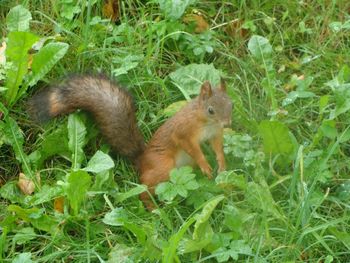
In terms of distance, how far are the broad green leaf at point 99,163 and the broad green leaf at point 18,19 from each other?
81 cm

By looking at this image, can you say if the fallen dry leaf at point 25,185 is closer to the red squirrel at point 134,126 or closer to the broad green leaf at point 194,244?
the red squirrel at point 134,126

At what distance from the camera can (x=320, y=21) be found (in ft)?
14.0

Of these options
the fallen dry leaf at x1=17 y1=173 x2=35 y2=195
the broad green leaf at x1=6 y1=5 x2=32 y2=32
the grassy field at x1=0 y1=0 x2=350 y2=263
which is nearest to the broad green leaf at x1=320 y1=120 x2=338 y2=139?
the grassy field at x1=0 y1=0 x2=350 y2=263

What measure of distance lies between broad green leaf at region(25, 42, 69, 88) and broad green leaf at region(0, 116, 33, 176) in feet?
0.68

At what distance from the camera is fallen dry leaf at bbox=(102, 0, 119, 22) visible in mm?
4211

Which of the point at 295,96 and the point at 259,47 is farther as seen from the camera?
the point at 259,47

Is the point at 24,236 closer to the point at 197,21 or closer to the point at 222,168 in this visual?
the point at 222,168

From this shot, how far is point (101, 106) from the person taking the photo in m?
3.58

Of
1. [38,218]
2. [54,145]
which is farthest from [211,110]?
[38,218]

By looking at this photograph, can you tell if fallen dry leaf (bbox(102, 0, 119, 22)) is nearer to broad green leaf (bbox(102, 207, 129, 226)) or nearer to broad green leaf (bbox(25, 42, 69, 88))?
broad green leaf (bbox(25, 42, 69, 88))

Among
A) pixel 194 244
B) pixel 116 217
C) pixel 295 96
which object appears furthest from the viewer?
pixel 295 96

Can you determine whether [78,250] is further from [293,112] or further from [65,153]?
[293,112]

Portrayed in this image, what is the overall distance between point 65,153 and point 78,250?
21.3 inches

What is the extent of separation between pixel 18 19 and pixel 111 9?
0.53 meters
